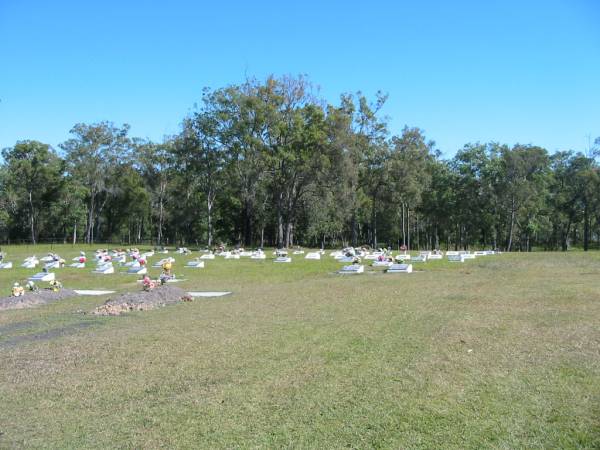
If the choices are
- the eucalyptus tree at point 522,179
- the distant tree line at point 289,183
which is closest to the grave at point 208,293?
the distant tree line at point 289,183

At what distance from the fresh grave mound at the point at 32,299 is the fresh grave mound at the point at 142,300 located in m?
2.60

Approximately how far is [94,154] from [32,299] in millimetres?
48540

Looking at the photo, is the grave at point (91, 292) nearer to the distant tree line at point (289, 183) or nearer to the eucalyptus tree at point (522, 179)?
the distant tree line at point (289, 183)

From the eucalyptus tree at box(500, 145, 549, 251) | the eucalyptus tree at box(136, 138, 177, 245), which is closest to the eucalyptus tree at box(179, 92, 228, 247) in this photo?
the eucalyptus tree at box(136, 138, 177, 245)

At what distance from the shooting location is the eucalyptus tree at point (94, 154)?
196ft

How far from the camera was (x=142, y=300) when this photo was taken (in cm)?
1453

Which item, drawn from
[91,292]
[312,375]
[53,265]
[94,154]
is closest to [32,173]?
[94,154]

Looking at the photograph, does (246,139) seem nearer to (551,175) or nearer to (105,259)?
(105,259)

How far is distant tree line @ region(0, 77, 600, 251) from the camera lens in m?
46.9

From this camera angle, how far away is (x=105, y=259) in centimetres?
2864

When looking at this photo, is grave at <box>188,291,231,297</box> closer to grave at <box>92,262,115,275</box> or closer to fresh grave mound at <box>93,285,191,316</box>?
fresh grave mound at <box>93,285,191,316</box>

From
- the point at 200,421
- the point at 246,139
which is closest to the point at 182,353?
Result: the point at 200,421

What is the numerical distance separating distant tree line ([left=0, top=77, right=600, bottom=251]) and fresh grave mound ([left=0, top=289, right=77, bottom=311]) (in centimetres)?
2977

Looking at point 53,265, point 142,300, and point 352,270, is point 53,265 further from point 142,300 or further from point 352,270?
point 352,270
